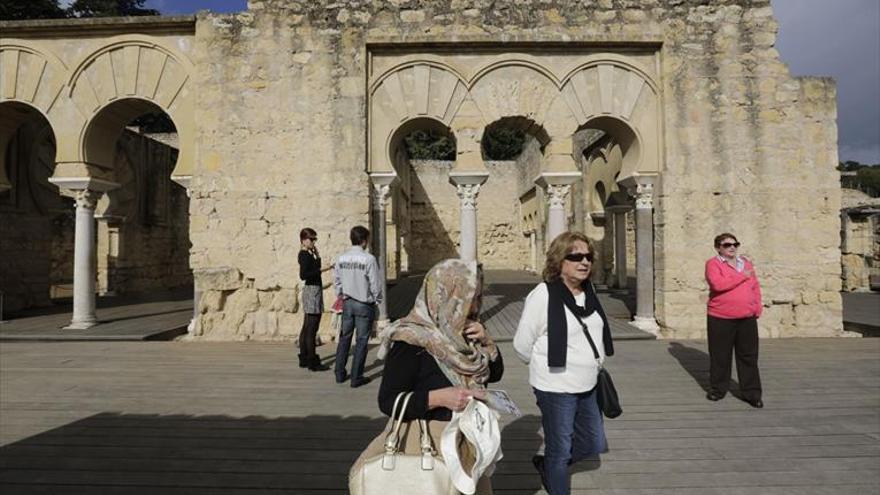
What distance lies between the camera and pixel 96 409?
14.2ft

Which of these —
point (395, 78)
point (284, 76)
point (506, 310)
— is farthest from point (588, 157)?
point (284, 76)

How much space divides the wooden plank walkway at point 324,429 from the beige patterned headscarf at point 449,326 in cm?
153

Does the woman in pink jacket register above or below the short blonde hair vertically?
below

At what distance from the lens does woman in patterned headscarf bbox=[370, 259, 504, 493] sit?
1744 mm

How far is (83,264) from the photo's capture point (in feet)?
26.9

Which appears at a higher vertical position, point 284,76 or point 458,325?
point 284,76

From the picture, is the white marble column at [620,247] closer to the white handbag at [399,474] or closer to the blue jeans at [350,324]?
the blue jeans at [350,324]

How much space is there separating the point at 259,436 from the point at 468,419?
8.78 ft

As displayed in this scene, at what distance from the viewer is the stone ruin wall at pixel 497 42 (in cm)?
740

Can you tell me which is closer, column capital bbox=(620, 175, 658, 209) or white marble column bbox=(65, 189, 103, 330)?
column capital bbox=(620, 175, 658, 209)

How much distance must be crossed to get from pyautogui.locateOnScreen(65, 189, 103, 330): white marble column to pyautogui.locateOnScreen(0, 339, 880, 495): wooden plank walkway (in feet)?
7.27

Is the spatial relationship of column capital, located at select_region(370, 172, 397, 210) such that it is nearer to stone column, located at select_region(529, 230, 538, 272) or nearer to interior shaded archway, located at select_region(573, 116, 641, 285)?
interior shaded archway, located at select_region(573, 116, 641, 285)

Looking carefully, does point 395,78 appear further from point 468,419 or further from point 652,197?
point 468,419

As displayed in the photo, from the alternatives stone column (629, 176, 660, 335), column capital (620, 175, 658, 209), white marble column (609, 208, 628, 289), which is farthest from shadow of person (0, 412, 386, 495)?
white marble column (609, 208, 628, 289)
